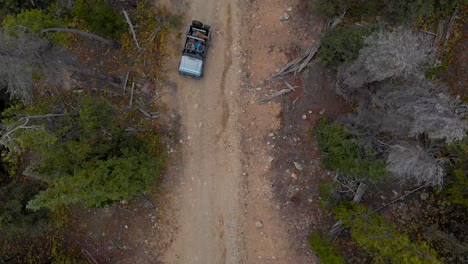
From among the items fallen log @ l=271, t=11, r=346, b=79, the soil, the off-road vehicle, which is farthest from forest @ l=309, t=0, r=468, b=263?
the off-road vehicle

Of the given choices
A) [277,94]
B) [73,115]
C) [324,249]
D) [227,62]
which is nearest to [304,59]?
[277,94]

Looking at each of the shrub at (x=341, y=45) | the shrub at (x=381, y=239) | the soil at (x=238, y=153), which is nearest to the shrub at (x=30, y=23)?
the soil at (x=238, y=153)

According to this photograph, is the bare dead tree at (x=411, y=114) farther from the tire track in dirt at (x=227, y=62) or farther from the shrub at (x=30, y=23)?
the shrub at (x=30, y=23)

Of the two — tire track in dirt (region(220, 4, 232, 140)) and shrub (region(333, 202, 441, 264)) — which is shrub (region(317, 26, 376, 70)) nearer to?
tire track in dirt (region(220, 4, 232, 140))

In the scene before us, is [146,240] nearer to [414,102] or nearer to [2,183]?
[2,183]

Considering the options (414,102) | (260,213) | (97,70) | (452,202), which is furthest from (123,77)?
(452,202)

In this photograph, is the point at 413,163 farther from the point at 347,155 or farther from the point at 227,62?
the point at 227,62
